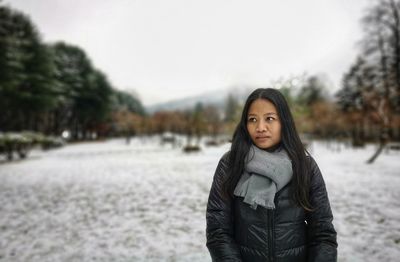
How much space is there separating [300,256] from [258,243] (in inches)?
11.3

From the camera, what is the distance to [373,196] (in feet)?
25.2

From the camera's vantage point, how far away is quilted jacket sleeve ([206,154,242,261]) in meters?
1.69

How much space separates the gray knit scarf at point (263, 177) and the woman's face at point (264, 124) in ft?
0.22

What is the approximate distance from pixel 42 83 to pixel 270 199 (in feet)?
120

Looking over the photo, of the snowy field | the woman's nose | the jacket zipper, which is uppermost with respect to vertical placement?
the woman's nose

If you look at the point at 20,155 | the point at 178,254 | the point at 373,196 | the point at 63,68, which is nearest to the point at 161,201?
the point at 178,254

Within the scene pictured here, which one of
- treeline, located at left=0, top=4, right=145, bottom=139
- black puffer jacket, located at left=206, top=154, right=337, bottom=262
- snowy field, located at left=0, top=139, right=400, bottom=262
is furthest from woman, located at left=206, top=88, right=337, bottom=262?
treeline, located at left=0, top=4, right=145, bottom=139

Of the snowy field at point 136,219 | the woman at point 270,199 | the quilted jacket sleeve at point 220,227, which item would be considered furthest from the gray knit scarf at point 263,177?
the snowy field at point 136,219

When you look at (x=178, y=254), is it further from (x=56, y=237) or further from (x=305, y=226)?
(x=305, y=226)

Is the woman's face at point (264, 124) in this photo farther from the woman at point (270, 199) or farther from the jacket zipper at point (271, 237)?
the jacket zipper at point (271, 237)

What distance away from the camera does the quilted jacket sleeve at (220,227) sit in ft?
5.56

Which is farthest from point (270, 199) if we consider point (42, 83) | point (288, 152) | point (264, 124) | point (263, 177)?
point (42, 83)

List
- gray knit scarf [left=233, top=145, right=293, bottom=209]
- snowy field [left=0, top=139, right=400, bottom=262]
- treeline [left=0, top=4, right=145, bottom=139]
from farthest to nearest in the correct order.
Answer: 1. treeline [left=0, top=4, right=145, bottom=139]
2. snowy field [left=0, top=139, right=400, bottom=262]
3. gray knit scarf [left=233, top=145, right=293, bottom=209]

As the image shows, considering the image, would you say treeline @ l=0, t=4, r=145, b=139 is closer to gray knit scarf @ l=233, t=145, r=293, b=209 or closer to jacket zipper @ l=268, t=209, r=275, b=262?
gray knit scarf @ l=233, t=145, r=293, b=209
